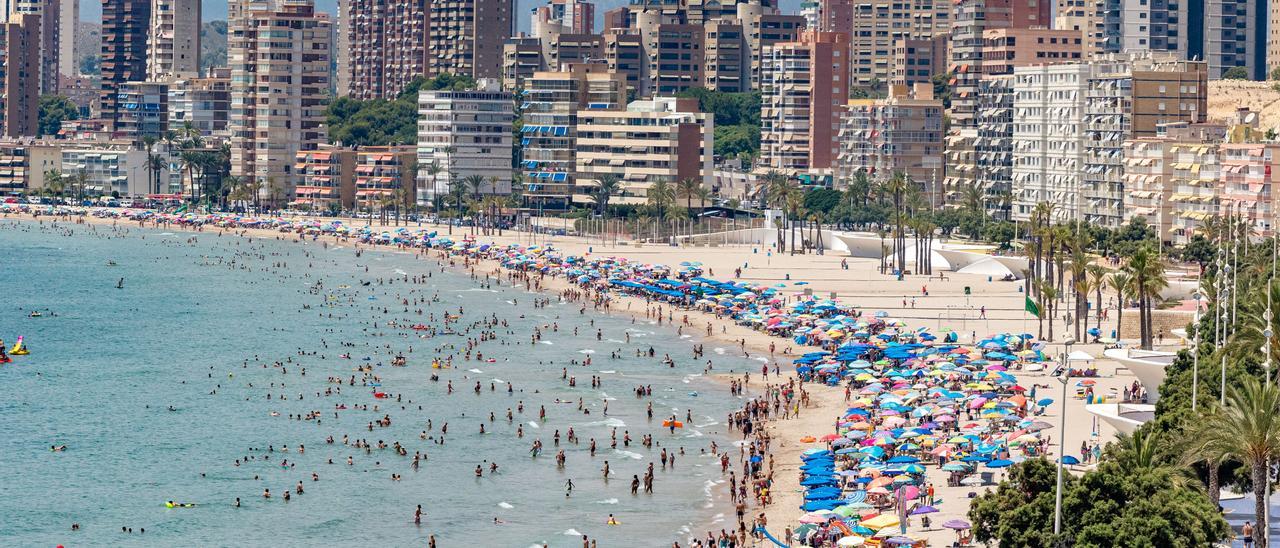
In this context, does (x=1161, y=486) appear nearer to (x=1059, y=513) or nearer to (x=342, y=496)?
(x=1059, y=513)

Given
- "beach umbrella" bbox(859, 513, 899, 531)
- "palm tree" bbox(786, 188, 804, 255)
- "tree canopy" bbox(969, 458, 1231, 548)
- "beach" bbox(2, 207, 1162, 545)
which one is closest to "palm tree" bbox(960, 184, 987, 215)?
"beach" bbox(2, 207, 1162, 545)

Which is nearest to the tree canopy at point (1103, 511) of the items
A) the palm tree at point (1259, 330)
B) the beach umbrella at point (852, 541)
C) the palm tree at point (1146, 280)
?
the beach umbrella at point (852, 541)

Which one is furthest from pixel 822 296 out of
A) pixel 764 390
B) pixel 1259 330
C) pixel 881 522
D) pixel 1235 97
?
pixel 881 522

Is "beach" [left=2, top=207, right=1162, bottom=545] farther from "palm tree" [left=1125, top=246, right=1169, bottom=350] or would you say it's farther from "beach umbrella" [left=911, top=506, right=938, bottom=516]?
"palm tree" [left=1125, top=246, right=1169, bottom=350]

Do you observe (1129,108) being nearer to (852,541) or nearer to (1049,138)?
A: (1049,138)

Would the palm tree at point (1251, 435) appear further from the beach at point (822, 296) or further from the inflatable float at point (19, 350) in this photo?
the inflatable float at point (19, 350)

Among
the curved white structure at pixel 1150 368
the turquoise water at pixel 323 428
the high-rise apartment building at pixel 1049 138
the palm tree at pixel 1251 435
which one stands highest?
the high-rise apartment building at pixel 1049 138
